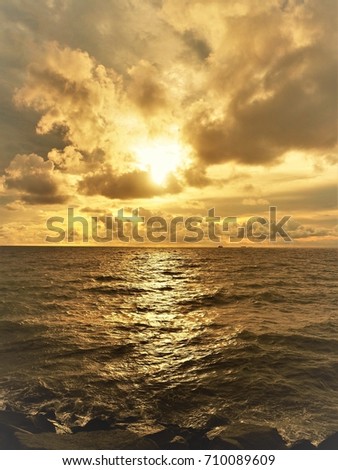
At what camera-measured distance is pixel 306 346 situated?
46.4 feet

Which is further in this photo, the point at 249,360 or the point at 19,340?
the point at 19,340

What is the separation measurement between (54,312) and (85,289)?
11.3 meters

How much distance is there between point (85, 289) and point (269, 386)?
2438 centimetres

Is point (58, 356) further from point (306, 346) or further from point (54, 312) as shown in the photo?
point (306, 346)

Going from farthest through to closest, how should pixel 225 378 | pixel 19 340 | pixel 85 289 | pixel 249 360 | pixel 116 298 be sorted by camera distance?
pixel 85 289
pixel 116 298
pixel 19 340
pixel 249 360
pixel 225 378

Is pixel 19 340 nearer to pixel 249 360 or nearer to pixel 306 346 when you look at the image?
pixel 249 360

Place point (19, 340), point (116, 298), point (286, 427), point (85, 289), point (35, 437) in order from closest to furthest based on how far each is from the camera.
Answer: point (35, 437) → point (286, 427) → point (19, 340) → point (116, 298) → point (85, 289)

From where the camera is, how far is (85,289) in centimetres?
3198

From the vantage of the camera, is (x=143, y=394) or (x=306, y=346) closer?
(x=143, y=394)
